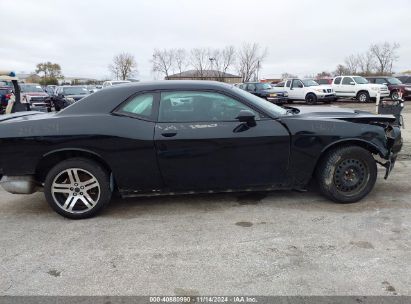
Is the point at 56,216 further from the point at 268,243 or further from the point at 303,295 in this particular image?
the point at 303,295

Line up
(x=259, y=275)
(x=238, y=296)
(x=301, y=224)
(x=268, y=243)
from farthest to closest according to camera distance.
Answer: (x=301, y=224) < (x=268, y=243) < (x=259, y=275) < (x=238, y=296)

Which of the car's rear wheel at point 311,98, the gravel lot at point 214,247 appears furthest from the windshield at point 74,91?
the gravel lot at point 214,247

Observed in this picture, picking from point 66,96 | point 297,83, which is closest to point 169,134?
point 66,96

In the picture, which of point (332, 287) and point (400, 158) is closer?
point (332, 287)

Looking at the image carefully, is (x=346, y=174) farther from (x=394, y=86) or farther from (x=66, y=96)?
(x=394, y=86)

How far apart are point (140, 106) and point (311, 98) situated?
19.9m

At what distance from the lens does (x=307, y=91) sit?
22.8 m

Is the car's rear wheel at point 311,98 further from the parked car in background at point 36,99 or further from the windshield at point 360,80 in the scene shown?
the parked car in background at point 36,99

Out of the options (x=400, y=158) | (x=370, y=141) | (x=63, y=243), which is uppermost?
(x=370, y=141)

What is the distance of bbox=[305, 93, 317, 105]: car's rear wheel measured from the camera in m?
22.6

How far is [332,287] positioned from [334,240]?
2.87 feet

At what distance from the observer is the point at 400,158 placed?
23.5ft

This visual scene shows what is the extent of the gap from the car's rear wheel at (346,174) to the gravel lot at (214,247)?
18 cm

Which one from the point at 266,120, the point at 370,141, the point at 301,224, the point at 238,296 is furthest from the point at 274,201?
the point at 238,296
